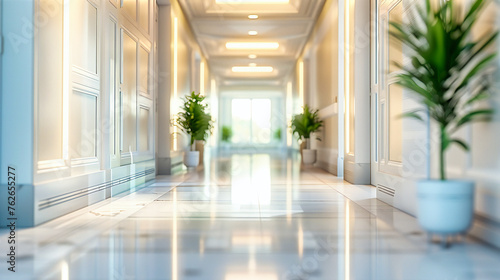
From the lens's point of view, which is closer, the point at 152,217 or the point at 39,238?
the point at 39,238

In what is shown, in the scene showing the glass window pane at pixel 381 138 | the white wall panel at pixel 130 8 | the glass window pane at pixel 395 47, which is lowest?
the glass window pane at pixel 381 138

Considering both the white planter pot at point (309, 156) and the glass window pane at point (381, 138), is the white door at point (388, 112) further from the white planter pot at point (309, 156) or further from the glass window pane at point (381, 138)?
the white planter pot at point (309, 156)

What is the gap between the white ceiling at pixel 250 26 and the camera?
8.62 metres

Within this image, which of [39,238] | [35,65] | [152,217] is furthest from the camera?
[152,217]

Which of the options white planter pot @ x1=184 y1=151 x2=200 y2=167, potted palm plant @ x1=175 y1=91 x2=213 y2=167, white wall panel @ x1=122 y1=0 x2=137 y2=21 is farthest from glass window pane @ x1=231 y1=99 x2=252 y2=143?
white wall panel @ x1=122 y1=0 x2=137 y2=21

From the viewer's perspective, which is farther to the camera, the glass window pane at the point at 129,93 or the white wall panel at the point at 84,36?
the glass window pane at the point at 129,93

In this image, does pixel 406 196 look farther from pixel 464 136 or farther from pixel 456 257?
pixel 456 257

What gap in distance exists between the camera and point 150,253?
7.22ft

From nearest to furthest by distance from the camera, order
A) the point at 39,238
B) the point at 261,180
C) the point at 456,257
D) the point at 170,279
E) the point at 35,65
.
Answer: the point at 170,279 < the point at 456,257 < the point at 39,238 < the point at 35,65 < the point at 261,180

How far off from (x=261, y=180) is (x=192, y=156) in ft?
9.49

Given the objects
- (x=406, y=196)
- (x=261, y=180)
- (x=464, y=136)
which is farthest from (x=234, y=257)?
(x=261, y=180)

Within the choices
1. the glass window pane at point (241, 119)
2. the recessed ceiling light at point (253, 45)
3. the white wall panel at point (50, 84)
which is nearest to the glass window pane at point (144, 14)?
the white wall panel at point (50, 84)

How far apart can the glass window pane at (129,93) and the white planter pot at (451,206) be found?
3.55m

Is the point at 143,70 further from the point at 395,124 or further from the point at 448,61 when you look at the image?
the point at 448,61
